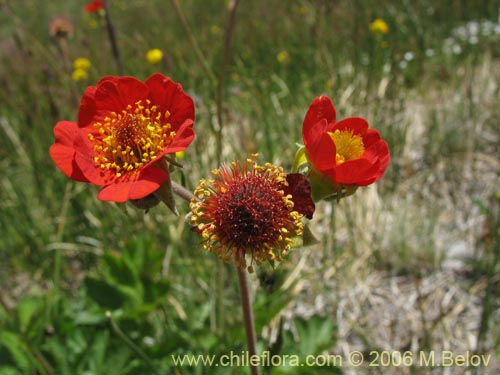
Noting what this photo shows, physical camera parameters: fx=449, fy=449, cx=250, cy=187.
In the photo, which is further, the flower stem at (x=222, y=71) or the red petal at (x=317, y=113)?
the flower stem at (x=222, y=71)

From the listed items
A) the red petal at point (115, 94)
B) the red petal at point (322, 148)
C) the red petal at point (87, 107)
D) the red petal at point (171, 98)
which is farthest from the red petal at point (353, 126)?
the red petal at point (87, 107)

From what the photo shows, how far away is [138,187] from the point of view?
92 centimetres

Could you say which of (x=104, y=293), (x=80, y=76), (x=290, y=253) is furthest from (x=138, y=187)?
(x=80, y=76)

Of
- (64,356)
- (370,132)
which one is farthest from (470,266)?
(64,356)

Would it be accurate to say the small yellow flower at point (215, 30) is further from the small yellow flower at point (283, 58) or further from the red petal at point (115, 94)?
the red petal at point (115, 94)

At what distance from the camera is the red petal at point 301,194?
972 mm

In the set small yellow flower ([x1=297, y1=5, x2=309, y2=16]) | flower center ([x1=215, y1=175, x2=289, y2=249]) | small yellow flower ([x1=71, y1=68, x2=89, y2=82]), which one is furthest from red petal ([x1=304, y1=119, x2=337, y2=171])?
small yellow flower ([x1=297, y1=5, x2=309, y2=16])

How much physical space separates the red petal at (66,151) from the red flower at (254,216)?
0.28 meters

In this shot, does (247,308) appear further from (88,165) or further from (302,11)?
(302,11)

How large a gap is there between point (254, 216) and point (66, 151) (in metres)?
0.47

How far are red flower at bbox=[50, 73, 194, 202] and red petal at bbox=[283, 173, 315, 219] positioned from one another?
9.9 inches

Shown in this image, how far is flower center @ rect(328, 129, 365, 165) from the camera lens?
42.6 inches

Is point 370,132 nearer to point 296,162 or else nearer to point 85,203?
point 296,162

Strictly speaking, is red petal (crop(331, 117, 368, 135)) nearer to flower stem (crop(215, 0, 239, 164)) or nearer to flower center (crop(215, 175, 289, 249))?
flower center (crop(215, 175, 289, 249))
